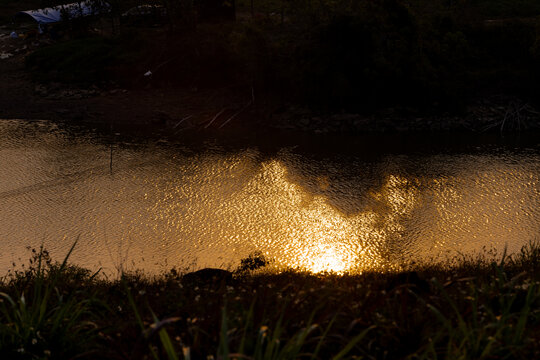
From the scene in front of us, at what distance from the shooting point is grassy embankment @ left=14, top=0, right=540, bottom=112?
29219 millimetres

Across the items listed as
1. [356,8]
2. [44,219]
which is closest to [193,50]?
[356,8]

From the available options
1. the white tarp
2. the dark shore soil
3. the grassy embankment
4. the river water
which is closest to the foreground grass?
the river water

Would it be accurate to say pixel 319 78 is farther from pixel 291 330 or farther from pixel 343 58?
pixel 291 330

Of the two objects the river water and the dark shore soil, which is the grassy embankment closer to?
the dark shore soil

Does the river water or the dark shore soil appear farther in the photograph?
the dark shore soil

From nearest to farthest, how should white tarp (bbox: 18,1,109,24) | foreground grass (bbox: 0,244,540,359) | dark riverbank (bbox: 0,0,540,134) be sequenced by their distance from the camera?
foreground grass (bbox: 0,244,540,359)
dark riverbank (bbox: 0,0,540,134)
white tarp (bbox: 18,1,109,24)

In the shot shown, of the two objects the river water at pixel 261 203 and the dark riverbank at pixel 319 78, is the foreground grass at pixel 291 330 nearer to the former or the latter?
the river water at pixel 261 203

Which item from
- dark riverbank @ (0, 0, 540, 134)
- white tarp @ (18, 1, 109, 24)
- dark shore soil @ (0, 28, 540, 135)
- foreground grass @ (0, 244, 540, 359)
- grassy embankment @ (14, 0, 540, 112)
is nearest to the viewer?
foreground grass @ (0, 244, 540, 359)

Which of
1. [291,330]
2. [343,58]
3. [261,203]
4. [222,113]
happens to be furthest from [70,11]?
[291,330]

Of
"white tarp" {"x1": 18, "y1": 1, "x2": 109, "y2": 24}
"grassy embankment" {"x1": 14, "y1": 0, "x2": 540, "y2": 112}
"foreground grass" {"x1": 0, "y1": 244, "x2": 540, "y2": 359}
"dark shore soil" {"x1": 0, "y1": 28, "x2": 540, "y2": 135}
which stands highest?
"white tarp" {"x1": 18, "y1": 1, "x2": 109, "y2": 24}

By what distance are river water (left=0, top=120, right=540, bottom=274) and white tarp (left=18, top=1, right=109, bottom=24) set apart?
80.8 ft

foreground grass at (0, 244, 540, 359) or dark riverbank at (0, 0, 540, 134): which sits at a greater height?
foreground grass at (0, 244, 540, 359)

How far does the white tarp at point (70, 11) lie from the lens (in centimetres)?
4519

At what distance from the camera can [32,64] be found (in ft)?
126
